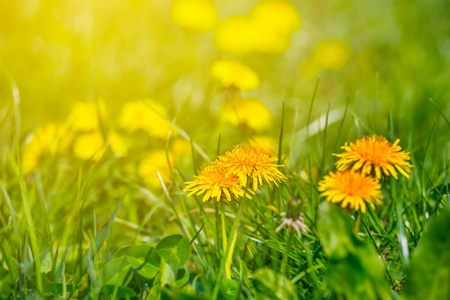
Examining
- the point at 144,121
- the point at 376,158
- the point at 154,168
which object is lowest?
the point at 154,168

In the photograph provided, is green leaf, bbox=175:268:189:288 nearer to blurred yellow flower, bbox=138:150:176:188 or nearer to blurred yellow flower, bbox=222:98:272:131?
blurred yellow flower, bbox=138:150:176:188

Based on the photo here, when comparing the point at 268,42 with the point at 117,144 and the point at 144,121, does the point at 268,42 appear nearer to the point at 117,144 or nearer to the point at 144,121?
the point at 144,121

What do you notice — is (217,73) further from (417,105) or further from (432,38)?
(432,38)

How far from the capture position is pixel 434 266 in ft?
2.59

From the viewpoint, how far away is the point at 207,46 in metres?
3.39

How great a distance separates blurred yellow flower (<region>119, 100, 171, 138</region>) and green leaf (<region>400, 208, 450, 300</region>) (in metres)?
1.26

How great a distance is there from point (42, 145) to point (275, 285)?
132cm

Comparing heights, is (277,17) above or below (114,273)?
above

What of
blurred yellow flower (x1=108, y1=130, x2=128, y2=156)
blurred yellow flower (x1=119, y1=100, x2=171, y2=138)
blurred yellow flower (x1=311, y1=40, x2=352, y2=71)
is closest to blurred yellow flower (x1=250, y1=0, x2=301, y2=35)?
blurred yellow flower (x1=311, y1=40, x2=352, y2=71)

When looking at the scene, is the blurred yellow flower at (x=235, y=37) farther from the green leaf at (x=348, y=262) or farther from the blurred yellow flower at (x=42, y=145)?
the green leaf at (x=348, y=262)

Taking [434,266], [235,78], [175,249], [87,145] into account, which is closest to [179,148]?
[87,145]

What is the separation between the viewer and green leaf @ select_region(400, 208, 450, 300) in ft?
2.55

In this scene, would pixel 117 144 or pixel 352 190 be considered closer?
pixel 352 190

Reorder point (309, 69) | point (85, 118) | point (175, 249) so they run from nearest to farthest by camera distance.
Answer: point (175, 249) → point (85, 118) → point (309, 69)
